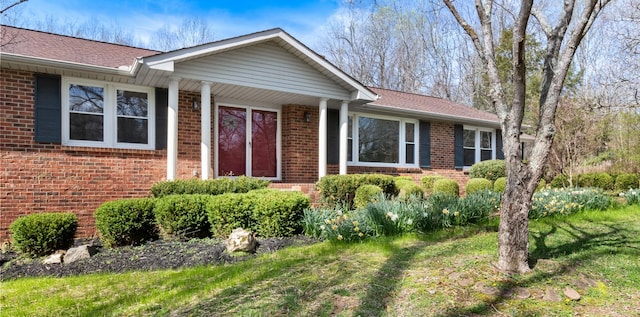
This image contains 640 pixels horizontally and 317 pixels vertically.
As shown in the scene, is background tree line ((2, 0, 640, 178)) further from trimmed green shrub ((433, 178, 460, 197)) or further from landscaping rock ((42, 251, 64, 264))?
landscaping rock ((42, 251, 64, 264))

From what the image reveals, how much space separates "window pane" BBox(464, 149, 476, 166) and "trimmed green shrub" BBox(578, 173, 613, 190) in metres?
3.82

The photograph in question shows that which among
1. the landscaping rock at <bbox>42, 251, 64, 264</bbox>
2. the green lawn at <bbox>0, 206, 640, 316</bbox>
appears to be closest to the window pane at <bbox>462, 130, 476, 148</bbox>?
the green lawn at <bbox>0, 206, 640, 316</bbox>

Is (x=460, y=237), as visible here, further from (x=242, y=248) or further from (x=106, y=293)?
(x=106, y=293)

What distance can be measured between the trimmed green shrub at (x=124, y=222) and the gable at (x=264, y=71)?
2925 mm

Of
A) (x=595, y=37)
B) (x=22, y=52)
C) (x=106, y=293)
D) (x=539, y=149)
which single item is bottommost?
(x=106, y=293)

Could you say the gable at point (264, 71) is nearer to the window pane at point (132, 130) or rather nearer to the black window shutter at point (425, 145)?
the window pane at point (132, 130)

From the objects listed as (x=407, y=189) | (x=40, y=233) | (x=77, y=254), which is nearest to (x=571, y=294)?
(x=407, y=189)

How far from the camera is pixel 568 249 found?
15.0ft

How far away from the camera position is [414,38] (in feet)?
82.5

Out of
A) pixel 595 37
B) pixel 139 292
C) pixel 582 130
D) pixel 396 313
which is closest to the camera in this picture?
pixel 396 313

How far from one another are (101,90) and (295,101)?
4438 millimetres

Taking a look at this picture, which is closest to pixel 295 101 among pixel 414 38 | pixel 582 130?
pixel 582 130

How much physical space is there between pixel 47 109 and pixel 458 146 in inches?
470

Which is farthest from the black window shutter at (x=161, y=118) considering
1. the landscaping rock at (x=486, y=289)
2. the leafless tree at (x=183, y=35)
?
the leafless tree at (x=183, y=35)
